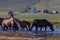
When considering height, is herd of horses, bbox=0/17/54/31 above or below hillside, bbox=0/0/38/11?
above

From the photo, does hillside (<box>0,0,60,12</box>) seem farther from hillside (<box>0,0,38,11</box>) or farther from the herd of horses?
the herd of horses

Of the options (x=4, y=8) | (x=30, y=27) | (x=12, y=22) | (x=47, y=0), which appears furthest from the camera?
(x=47, y=0)

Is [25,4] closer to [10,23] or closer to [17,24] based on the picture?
[10,23]

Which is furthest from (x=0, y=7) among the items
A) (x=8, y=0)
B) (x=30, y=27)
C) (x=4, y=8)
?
(x=30, y=27)

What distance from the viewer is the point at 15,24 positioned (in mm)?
28438

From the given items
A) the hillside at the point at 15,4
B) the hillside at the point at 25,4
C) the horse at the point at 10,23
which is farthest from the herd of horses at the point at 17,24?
the hillside at the point at 15,4

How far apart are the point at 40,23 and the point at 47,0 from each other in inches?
3202

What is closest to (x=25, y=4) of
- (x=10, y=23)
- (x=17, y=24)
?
(x=10, y=23)

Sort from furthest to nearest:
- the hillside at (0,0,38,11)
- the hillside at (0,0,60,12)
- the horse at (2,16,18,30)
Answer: the hillside at (0,0,38,11), the hillside at (0,0,60,12), the horse at (2,16,18,30)

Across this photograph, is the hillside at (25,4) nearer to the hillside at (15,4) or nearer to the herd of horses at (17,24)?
the hillside at (15,4)

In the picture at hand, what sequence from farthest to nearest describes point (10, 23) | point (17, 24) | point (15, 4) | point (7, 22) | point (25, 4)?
point (15, 4)
point (25, 4)
point (7, 22)
point (10, 23)
point (17, 24)

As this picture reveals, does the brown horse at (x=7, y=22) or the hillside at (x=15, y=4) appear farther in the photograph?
the hillside at (x=15, y=4)

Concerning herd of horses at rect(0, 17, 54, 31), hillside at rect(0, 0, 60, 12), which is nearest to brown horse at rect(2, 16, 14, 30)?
herd of horses at rect(0, 17, 54, 31)

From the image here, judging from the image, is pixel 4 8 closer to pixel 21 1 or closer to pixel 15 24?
pixel 21 1
